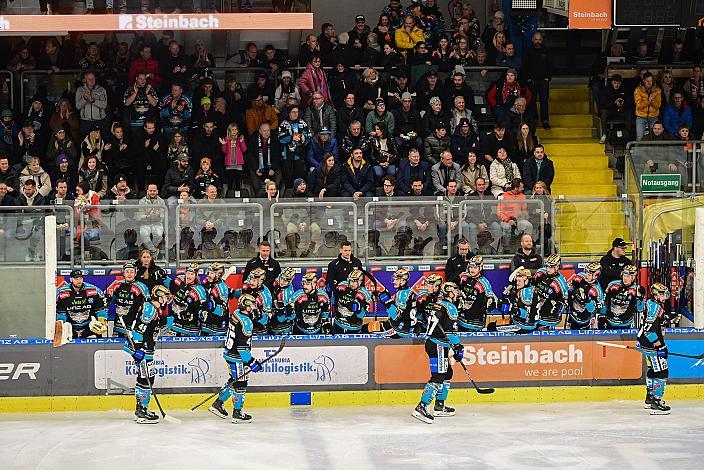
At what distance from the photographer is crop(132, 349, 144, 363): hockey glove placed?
49.3 feet

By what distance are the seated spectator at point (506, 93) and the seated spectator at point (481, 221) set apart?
2836 millimetres

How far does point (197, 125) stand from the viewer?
19141mm

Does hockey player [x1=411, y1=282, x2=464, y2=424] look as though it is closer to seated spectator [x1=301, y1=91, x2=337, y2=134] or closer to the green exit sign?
the green exit sign

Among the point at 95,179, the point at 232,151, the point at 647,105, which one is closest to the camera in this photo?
the point at 95,179

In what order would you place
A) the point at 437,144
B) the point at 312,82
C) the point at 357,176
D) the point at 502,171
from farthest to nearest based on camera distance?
the point at 312,82 < the point at 437,144 < the point at 502,171 < the point at 357,176

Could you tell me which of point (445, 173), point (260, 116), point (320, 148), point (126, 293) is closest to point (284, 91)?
point (260, 116)

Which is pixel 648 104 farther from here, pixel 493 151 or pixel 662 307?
pixel 662 307

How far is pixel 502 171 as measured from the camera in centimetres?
1853

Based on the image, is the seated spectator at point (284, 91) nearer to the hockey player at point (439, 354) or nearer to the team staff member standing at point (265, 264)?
the team staff member standing at point (265, 264)

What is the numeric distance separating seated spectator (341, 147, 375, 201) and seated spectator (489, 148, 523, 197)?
156 cm

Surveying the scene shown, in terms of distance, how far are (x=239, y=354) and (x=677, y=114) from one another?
7.83 metres

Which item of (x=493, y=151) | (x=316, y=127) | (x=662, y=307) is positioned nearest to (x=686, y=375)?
(x=662, y=307)

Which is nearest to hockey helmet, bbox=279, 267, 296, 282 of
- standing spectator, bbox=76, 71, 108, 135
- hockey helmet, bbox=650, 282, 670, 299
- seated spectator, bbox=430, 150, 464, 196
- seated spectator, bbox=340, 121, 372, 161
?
seated spectator, bbox=430, 150, 464, 196

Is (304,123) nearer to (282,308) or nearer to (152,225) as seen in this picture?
(152,225)
